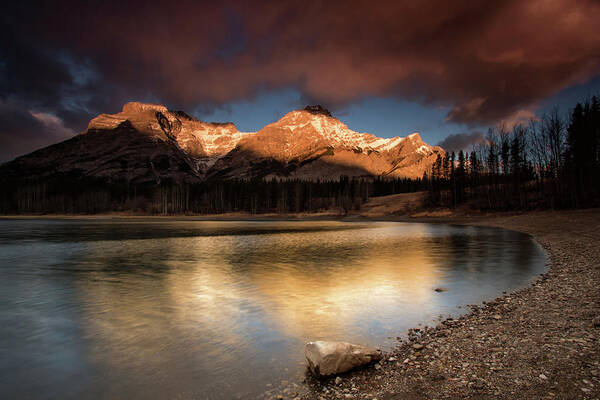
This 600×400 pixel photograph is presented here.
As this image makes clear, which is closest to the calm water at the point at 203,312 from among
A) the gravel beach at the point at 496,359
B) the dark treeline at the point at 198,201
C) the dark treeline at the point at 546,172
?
the gravel beach at the point at 496,359

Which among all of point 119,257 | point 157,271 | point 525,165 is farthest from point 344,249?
point 525,165

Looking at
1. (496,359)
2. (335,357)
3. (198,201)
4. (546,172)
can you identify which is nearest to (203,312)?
(335,357)

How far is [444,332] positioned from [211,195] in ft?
555

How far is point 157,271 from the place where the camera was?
84.6ft

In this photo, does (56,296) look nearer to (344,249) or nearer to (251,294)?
(251,294)

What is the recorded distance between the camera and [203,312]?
15.5m

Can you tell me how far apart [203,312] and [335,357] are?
9119mm

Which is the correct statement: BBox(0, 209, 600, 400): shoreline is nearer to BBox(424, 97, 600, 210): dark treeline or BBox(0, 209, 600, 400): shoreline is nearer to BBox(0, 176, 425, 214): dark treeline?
BBox(424, 97, 600, 210): dark treeline

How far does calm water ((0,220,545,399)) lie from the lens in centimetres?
895

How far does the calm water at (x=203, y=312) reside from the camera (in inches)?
352

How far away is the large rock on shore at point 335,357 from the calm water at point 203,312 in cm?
68

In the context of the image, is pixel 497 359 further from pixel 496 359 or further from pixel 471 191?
pixel 471 191

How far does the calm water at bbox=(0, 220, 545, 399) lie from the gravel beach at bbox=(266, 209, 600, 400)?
138cm

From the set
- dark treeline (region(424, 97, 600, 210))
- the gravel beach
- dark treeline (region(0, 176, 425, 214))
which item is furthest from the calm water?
dark treeline (region(0, 176, 425, 214))
